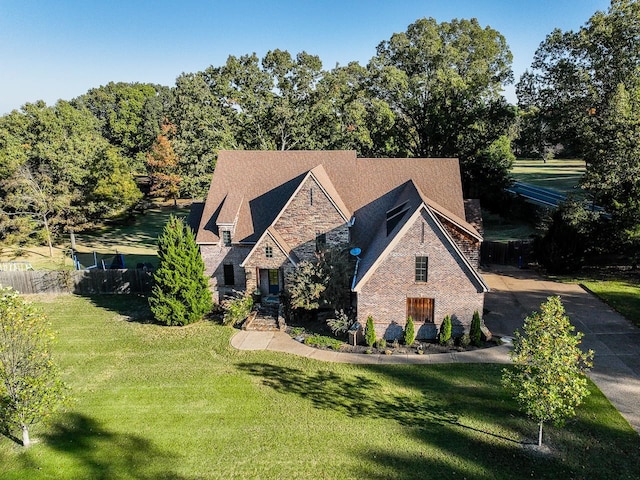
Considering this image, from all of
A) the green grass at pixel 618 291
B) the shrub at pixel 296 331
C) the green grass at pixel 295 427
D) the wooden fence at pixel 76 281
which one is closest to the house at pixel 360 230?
the shrub at pixel 296 331

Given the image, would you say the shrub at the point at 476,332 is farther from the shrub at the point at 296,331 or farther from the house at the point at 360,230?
the shrub at the point at 296,331

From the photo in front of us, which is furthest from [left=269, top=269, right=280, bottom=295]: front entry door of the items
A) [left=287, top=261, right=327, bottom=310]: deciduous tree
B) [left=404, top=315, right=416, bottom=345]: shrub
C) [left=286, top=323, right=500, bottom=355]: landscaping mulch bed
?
[left=404, top=315, right=416, bottom=345]: shrub

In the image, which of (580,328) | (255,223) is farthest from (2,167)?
(580,328)

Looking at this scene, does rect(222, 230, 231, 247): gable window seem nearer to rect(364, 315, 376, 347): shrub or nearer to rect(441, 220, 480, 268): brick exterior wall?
rect(364, 315, 376, 347): shrub

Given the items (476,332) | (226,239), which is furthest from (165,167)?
(476,332)

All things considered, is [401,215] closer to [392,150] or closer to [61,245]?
[392,150]

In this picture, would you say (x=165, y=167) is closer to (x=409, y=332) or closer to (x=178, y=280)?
(x=178, y=280)
